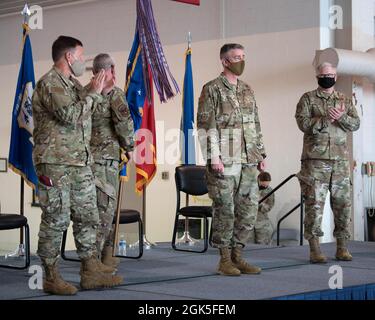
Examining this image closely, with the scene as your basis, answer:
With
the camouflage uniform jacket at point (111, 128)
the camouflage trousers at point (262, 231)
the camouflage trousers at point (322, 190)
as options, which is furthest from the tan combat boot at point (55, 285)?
the camouflage trousers at point (262, 231)

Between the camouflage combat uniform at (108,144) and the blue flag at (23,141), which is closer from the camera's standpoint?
the camouflage combat uniform at (108,144)

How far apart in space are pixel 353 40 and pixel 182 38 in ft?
8.71

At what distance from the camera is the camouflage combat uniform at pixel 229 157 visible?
5117 millimetres

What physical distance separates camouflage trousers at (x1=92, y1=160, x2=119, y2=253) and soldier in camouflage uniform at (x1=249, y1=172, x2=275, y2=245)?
463cm

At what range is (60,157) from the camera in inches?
167

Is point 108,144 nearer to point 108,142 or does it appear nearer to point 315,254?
point 108,142

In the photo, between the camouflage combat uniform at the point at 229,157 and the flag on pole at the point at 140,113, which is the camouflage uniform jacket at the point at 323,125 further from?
the flag on pole at the point at 140,113

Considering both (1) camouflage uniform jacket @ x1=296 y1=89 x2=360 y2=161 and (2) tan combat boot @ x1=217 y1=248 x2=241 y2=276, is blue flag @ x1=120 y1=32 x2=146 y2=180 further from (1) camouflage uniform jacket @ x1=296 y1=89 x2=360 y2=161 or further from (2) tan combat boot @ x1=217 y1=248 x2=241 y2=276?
(2) tan combat boot @ x1=217 y1=248 x2=241 y2=276

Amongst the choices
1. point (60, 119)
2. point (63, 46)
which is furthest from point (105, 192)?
point (63, 46)

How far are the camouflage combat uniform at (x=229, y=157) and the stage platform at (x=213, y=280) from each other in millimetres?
386

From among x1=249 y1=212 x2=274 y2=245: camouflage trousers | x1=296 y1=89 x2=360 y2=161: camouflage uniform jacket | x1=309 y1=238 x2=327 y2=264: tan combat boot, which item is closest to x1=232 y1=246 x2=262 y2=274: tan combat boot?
x1=309 y1=238 x2=327 y2=264: tan combat boot

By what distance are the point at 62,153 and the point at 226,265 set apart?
160cm
